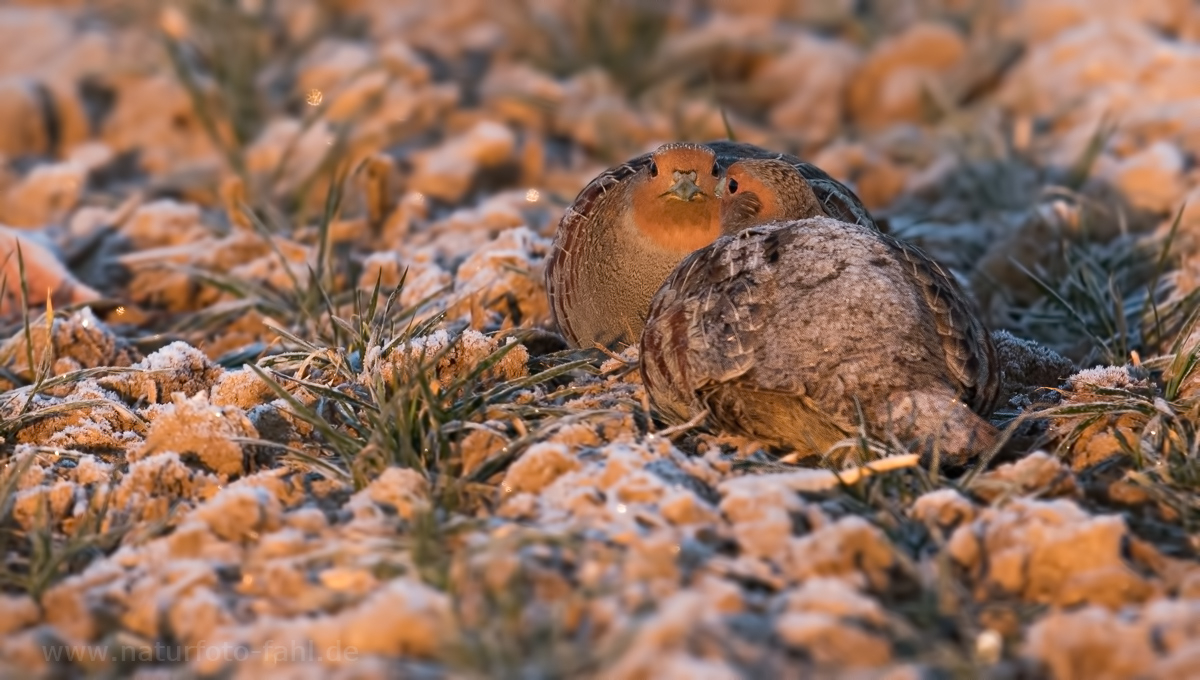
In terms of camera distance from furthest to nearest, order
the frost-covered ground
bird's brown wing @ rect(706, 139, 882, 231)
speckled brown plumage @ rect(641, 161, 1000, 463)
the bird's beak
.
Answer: bird's brown wing @ rect(706, 139, 882, 231), the bird's beak, speckled brown plumage @ rect(641, 161, 1000, 463), the frost-covered ground

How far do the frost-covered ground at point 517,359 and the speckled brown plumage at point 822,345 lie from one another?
11cm

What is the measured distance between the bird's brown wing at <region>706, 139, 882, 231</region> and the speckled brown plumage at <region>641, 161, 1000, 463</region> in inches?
26.4

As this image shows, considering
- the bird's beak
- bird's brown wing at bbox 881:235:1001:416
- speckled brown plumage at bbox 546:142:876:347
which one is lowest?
bird's brown wing at bbox 881:235:1001:416

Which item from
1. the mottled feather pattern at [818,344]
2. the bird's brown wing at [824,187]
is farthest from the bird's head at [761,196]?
the mottled feather pattern at [818,344]

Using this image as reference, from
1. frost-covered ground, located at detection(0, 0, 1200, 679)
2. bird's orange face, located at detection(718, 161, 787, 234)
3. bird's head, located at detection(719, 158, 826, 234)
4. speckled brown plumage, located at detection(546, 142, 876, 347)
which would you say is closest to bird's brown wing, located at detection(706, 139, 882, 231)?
speckled brown plumage, located at detection(546, 142, 876, 347)

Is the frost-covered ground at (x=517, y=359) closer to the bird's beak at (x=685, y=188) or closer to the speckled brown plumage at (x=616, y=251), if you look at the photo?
the speckled brown plumage at (x=616, y=251)

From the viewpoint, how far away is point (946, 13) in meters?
7.69

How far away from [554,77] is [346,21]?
1.45 metres

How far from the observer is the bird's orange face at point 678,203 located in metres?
4.05

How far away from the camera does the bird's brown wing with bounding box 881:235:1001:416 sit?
337cm

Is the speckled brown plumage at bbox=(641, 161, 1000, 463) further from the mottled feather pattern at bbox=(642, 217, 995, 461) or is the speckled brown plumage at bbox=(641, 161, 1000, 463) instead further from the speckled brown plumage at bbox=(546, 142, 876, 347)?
the speckled brown plumage at bbox=(546, 142, 876, 347)

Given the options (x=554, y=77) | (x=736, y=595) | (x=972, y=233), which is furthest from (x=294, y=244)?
(x=736, y=595)

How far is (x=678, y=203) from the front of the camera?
409 centimetres

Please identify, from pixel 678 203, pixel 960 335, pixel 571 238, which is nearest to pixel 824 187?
pixel 678 203
